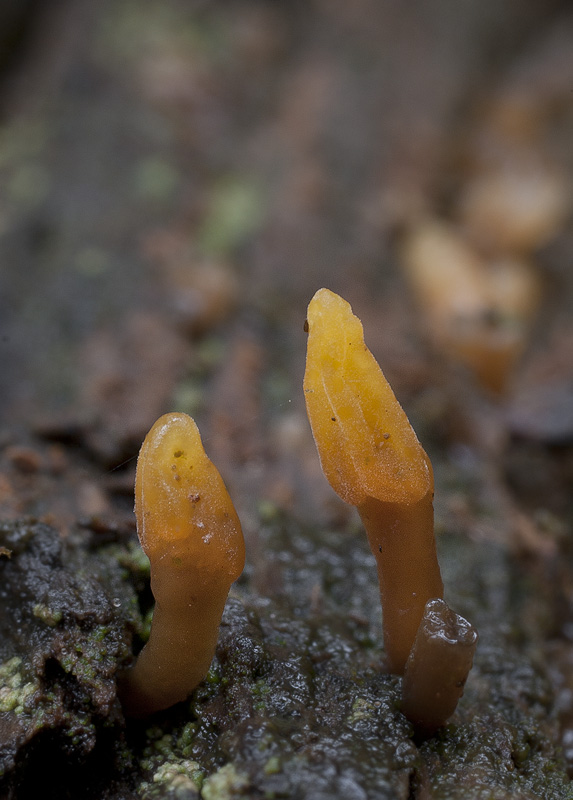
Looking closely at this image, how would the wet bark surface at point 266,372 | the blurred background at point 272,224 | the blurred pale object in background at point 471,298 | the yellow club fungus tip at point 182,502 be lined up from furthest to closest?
the blurred pale object in background at point 471,298, the blurred background at point 272,224, the wet bark surface at point 266,372, the yellow club fungus tip at point 182,502

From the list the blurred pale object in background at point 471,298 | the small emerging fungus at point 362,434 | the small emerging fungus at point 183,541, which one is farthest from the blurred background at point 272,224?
the small emerging fungus at point 362,434

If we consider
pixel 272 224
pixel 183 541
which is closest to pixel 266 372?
pixel 272 224

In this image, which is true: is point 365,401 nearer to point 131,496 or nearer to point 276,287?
point 131,496

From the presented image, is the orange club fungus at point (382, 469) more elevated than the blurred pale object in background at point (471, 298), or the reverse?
the orange club fungus at point (382, 469)

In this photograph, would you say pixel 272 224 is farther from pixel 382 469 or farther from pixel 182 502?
pixel 182 502

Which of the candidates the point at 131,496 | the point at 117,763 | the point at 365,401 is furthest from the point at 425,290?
the point at 117,763

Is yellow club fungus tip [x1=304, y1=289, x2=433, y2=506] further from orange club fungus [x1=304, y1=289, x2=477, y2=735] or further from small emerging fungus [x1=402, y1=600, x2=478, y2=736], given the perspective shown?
small emerging fungus [x1=402, y1=600, x2=478, y2=736]

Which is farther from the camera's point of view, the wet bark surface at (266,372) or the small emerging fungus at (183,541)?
the wet bark surface at (266,372)

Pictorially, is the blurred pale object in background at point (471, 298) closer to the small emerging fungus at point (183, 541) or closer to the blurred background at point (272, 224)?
the blurred background at point (272, 224)
